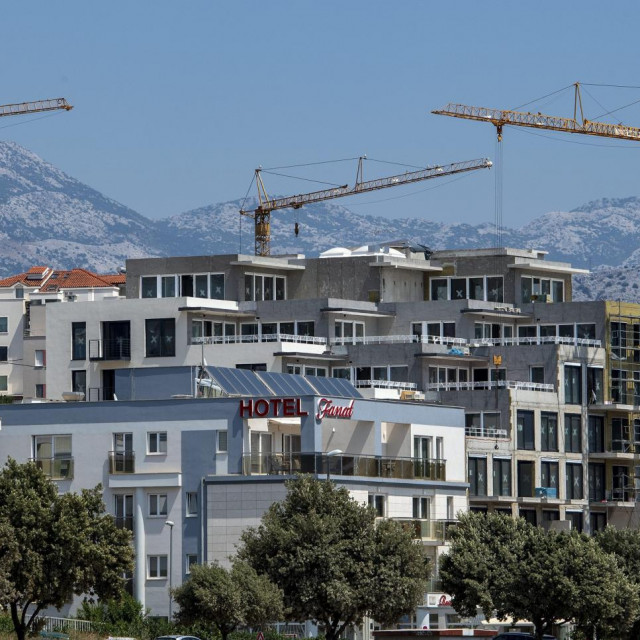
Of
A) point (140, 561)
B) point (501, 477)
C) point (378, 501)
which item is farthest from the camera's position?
point (501, 477)

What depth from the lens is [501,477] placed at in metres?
134

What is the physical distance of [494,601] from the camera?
98.4 m

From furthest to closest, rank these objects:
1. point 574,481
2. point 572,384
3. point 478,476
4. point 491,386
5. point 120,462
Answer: point 572,384
point 574,481
point 491,386
point 478,476
point 120,462

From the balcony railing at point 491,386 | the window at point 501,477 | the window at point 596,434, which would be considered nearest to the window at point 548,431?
the balcony railing at point 491,386

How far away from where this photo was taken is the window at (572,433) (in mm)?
140875

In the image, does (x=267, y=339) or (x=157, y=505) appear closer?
(x=157, y=505)

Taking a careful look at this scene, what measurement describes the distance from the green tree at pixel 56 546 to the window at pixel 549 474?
54486 mm

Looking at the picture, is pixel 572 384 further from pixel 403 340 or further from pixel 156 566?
pixel 156 566

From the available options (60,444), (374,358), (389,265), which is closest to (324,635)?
(60,444)

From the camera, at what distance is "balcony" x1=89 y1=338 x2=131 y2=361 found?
493 ft

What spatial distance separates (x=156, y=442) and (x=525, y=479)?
129 ft

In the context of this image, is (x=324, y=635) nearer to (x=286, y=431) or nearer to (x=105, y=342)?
(x=286, y=431)

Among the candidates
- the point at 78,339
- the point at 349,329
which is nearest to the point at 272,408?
the point at 78,339

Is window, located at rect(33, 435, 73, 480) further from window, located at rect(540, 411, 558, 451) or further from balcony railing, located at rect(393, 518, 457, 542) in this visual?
window, located at rect(540, 411, 558, 451)
